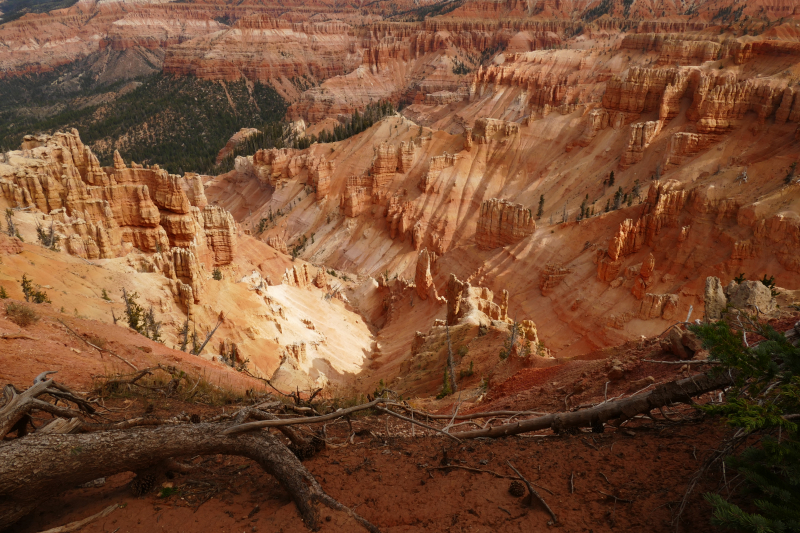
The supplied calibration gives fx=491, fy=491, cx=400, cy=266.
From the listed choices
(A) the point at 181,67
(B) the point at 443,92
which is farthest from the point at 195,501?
(A) the point at 181,67

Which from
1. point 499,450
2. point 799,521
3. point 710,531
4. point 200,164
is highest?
point 799,521

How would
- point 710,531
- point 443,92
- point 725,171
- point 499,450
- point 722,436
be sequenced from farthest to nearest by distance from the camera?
point 443,92 < point 725,171 < point 499,450 < point 722,436 < point 710,531

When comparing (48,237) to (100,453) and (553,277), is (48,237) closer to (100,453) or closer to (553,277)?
(100,453)

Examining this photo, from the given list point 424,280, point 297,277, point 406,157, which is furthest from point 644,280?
point 406,157

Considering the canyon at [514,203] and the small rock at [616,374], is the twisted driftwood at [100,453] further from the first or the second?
the canyon at [514,203]

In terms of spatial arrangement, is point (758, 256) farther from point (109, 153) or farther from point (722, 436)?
point (109, 153)

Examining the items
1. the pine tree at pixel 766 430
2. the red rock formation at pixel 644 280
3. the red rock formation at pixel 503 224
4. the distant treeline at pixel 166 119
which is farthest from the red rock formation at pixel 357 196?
the pine tree at pixel 766 430
